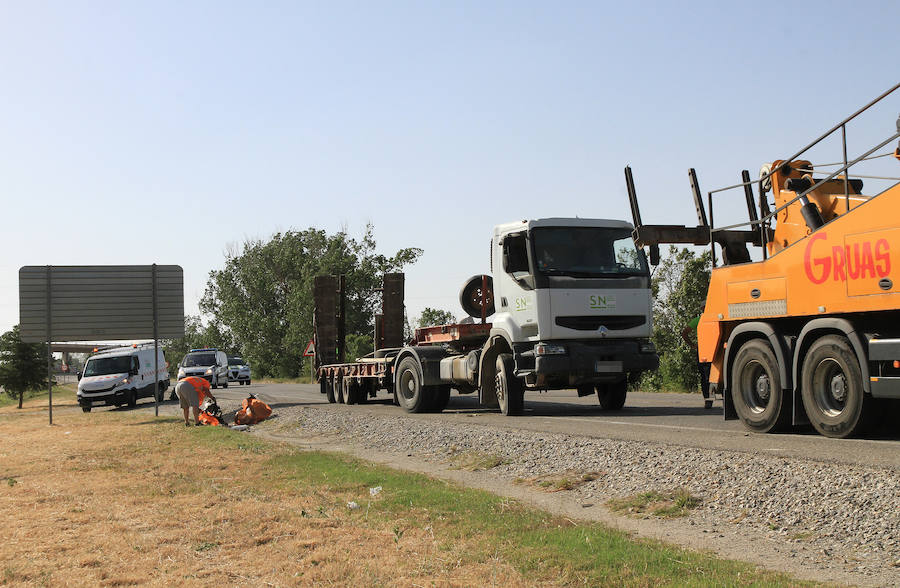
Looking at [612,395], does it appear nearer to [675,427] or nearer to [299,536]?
[675,427]

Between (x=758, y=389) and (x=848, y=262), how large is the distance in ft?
7.94

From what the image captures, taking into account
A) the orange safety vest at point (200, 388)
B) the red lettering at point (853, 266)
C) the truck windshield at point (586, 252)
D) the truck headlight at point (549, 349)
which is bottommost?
the orange safety vest at point (200, 388)

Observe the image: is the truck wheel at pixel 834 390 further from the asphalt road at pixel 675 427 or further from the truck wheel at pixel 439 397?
the truck wheel at pixel 439 397

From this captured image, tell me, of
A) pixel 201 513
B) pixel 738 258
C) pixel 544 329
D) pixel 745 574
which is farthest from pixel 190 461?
pixel 745 574

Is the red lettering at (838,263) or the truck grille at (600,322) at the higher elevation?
the red lettering at (838,263)

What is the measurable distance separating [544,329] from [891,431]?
19.5ft

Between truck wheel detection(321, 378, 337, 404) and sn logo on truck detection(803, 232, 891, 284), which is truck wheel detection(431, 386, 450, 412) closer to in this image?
truck wheel detection(321, 378, 337, 404)

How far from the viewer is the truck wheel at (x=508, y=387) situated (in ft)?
52.6

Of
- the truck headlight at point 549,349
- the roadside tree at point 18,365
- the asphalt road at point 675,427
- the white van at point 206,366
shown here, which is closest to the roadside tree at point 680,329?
the asphalt road at point 675,427

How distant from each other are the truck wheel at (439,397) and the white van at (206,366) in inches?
→ 954

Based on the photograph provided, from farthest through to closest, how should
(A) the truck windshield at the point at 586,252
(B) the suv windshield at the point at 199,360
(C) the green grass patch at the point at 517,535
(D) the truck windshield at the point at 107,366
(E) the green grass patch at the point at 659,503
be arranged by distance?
(B) the suv windshield at the point at 199,360 < (D) the truck windshield at the point at 107,366 < (A) the truck windshield at the point at 586,252 < (E) the green grass patch at the point at 659,503 < (C) the green grass patch at the point at 517,535

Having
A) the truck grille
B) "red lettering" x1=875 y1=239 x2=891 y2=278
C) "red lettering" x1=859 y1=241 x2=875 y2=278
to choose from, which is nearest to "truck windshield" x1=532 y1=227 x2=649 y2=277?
the truck grille

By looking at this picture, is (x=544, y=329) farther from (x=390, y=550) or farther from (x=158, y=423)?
(x=158, y=423)

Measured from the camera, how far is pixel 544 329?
49.3 ft
